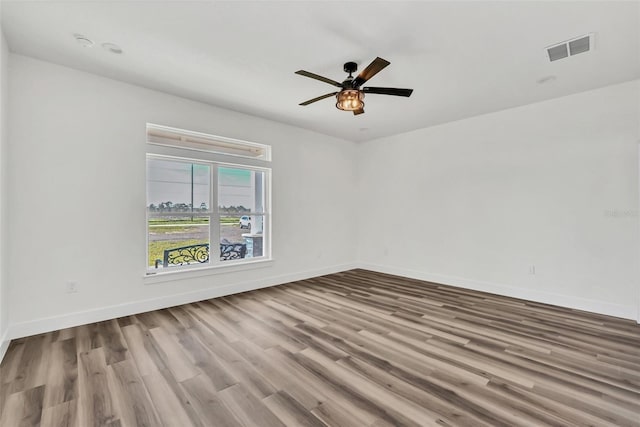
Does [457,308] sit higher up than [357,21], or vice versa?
[357,21]

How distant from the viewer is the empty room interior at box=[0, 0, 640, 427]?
212cm

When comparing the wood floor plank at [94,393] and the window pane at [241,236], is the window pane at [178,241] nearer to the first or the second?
the window pane at [241,236]

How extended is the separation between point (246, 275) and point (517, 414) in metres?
3.80

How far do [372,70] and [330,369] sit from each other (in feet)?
8.48

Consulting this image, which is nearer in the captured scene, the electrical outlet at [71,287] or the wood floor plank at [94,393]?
the wood floor plank at [94,393]

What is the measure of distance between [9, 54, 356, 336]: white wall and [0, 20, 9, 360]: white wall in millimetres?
141

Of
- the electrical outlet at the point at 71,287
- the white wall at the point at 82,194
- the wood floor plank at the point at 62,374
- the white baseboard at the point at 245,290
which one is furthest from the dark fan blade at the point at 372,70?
the electrical outlet at the point at 71,287

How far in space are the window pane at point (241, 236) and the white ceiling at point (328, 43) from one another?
74.4 inches

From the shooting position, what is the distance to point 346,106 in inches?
118

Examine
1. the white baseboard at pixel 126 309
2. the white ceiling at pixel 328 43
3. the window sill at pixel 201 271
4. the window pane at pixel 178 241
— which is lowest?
the white baseboard at pixel 126 309

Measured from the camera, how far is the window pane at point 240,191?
179 inches

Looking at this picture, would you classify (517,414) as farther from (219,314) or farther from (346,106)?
(219,314)

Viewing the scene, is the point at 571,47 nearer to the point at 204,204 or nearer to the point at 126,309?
the point at 204,204

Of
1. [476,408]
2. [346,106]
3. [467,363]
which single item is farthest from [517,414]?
[346,106]
